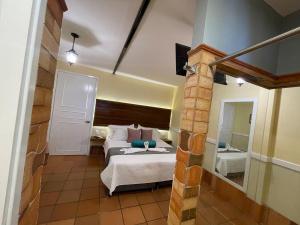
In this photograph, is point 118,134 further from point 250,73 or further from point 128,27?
point 250,73

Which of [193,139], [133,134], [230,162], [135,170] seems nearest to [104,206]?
[135,170]

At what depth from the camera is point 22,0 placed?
36 cm

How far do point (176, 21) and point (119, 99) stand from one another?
327 cm

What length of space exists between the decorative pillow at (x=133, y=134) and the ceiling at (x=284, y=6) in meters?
3.32

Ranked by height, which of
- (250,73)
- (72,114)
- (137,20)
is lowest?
(72,114)

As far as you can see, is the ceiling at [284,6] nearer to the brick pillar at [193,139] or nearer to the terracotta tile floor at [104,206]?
the brick pillar at [193,139]

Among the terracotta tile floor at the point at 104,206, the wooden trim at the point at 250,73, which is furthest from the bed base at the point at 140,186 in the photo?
the wooden trim at the point at 250,73

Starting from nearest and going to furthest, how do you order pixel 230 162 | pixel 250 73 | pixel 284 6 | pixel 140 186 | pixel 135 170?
pixel 250 73 → pixel 284 6 → pixel 135 170 → pixel 140 186 → pixel 230 162

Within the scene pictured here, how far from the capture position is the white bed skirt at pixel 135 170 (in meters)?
2.39

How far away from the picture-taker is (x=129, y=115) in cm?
474

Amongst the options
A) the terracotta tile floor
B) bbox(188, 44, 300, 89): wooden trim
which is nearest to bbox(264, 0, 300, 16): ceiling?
bbox(188, 44, 300, 89): wooden trim

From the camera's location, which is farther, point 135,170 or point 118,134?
point 118,134

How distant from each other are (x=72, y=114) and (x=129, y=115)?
1546 mm

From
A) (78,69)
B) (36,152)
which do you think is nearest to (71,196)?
(36,152)
